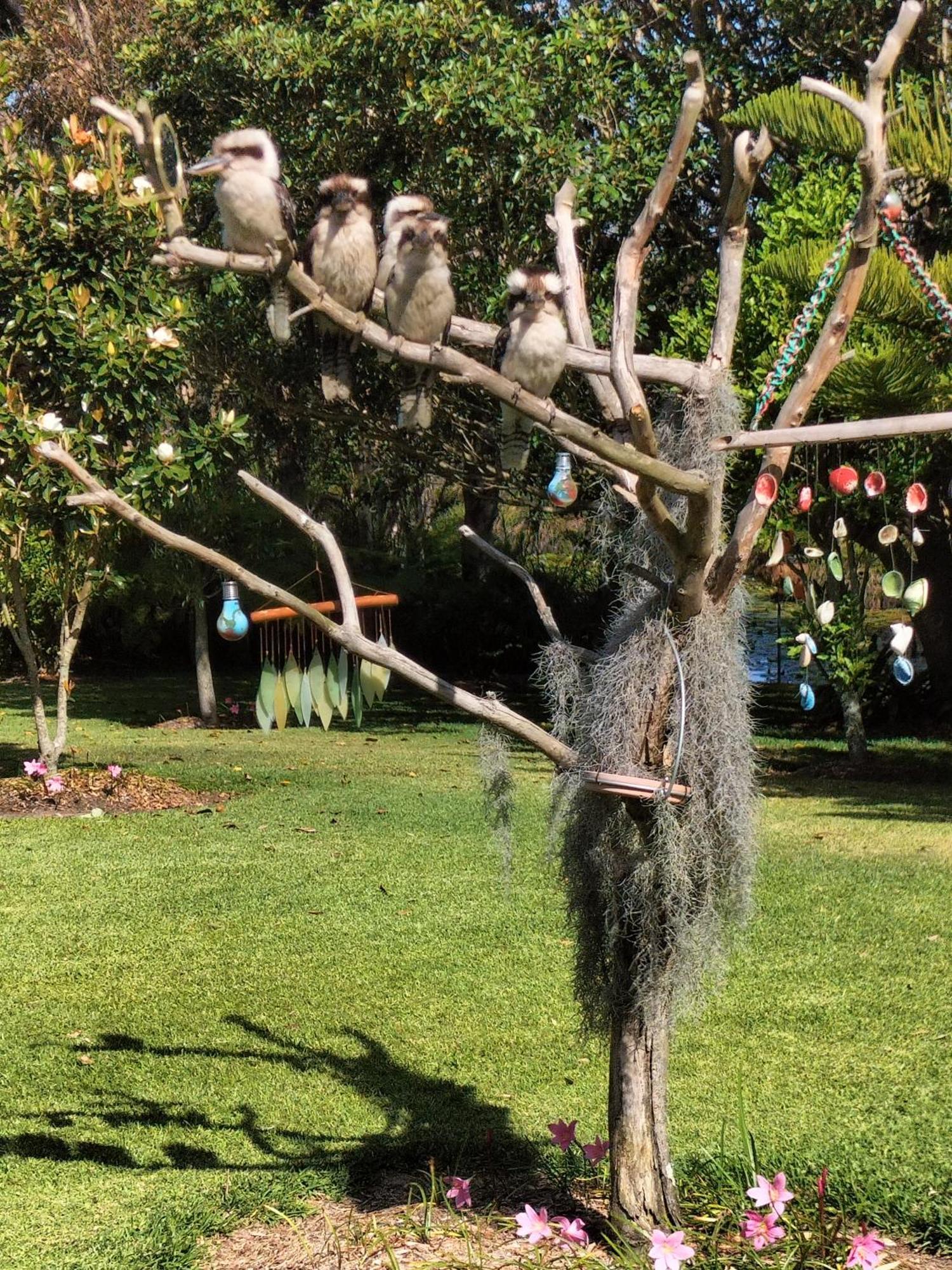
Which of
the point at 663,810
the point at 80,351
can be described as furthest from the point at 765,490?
the point at 80,351

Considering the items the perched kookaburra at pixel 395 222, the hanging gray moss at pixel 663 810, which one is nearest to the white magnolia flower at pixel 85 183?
the perched kookaburra at pixel 395 222

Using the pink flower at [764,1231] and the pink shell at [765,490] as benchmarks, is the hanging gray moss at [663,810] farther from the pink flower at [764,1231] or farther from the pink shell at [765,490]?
the pink flower at [764,1231]

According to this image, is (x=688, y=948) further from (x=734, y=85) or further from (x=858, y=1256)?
(x=734, y=85)

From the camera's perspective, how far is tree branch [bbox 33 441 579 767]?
3039 mm

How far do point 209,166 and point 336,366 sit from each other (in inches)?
20.4

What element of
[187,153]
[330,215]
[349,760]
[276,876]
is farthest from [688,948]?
[187,153]

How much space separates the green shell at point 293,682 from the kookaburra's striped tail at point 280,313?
87.8 inches

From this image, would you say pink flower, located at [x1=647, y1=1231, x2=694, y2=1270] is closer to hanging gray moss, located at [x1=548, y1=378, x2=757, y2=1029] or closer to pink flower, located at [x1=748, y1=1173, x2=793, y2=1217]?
pink flower, located at [x1=748, y1=1173, x2=793, y2=1217]

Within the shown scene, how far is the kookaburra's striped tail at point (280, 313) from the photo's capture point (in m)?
2.66

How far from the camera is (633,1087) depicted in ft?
10.6

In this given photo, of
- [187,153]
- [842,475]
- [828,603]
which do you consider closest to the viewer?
[842,475]

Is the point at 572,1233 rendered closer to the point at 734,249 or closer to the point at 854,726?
the point at 734,249

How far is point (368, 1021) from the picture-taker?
5.15 metres

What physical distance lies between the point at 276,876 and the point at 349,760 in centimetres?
482
